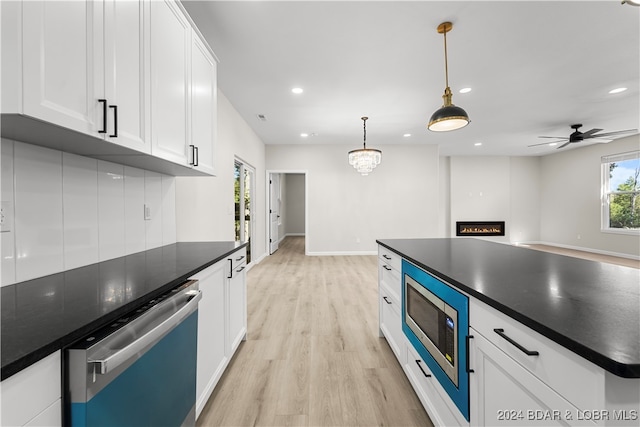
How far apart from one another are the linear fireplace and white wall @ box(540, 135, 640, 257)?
1.36 meters

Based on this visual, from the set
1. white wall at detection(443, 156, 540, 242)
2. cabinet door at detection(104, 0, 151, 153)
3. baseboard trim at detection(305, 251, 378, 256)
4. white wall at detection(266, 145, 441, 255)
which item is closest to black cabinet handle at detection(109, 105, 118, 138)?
cabinet door at detection(104, 0, 151, 153)

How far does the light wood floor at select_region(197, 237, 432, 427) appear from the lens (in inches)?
61.9

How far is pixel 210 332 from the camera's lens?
1618mm

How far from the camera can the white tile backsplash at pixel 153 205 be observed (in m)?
2.01

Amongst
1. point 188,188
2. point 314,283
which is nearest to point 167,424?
point 188,188

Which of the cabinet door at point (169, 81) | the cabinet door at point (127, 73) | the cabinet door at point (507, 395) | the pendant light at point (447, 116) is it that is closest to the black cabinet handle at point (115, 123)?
the cabinet door at point (127, 73)

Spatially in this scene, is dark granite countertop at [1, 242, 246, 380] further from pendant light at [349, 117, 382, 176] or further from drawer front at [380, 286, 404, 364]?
pendant light at [349, 117, 382, 176]

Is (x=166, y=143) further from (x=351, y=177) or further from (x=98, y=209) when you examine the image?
(x=351, y=177)

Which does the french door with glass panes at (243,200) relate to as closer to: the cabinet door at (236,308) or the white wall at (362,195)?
the white wall at (362,195)

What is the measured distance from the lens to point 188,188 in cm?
282

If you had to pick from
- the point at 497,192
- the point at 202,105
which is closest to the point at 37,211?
the point at 202,105

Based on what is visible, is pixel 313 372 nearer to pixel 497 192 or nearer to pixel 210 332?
pixel 210 332

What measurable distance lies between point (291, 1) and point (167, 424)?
8.87 feet

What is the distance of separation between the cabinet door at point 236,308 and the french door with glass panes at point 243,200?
8.23 ft
